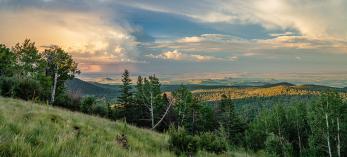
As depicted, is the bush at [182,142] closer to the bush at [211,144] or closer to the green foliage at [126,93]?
the bush at [211,144]

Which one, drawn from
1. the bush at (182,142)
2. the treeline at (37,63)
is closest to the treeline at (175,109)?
the treeline at (37,63)

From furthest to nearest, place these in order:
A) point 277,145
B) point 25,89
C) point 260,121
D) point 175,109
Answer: point 260,121 → point 175,109 → point 277,145 → point 25,89

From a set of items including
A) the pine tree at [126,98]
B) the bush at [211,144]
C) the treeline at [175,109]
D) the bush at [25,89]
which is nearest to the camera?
the bush at [211,144]

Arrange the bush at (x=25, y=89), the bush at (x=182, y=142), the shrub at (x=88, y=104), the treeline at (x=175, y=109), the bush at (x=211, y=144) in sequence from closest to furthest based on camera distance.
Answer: the bush at (x=182, y=142) → the bush at (x=211, y=144) → the bush at (x=25, y=89) → the shrub at (x=88, y=104) → the treeline at (x=175, y=109)

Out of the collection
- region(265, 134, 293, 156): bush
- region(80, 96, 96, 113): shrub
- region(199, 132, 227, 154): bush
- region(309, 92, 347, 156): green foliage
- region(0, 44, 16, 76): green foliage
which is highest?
region(0, 44, 16, 76): green foliage

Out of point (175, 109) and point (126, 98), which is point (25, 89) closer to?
point (126, 98)

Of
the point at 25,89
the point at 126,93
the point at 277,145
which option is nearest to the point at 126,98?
the point at 126,93

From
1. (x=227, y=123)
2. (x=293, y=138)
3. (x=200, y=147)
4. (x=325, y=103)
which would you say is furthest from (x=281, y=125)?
(x=200, y=147)

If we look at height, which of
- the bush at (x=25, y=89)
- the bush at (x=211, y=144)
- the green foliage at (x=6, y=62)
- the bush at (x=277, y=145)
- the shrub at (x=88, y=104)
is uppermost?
the green foliage at (x=6, y=62)

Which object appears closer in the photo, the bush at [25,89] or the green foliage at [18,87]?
the green foliage at [18,87]

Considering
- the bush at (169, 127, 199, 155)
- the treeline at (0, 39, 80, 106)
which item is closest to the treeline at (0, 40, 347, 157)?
the treeline at (0, 39, 80, 106)

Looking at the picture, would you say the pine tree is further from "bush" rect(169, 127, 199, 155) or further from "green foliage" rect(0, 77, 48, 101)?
"bush" rect(169, 127, 199, 155)

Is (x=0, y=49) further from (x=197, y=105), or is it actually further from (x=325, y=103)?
(x=325, y=103)

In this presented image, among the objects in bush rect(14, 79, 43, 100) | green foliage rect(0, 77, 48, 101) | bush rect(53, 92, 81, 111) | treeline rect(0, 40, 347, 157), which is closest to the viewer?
green foliage rect(0, 77, 48, 101)
